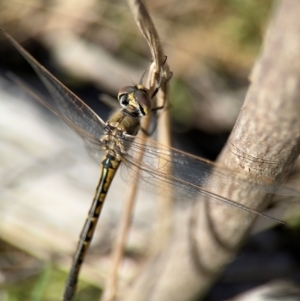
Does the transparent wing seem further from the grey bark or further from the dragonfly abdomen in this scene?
the dragonfly abdomen

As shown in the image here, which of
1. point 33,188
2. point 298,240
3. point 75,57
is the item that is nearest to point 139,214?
point 33,188

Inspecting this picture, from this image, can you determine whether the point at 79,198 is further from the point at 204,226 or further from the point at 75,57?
the point at 75,57

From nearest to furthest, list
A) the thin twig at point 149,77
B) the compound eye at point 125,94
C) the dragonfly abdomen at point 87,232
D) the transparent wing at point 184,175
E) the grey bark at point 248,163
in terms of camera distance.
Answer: the grey bark at point 248,163, the thin twig at point 149,77, the transparent wing at point 184,175, the compound eye at point 125,94, the dragonfly abdomen at point 87,232

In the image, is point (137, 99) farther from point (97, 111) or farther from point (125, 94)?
point (97, 111)

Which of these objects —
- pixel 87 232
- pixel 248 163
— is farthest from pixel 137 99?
pixel 87 232

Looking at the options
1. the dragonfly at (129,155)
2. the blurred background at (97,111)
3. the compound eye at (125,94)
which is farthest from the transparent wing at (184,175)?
the blurred background at (97,111)

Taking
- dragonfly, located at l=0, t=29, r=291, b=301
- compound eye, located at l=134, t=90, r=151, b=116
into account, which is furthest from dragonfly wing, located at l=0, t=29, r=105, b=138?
compound eye, located at l=134, t=90, r=151, b=116

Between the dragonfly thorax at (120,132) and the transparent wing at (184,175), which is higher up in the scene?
the dragonfly thorax at (120,132)

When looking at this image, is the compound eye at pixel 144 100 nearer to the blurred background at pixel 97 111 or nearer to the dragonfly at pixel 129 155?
the dragonfly at pixel 129 155
